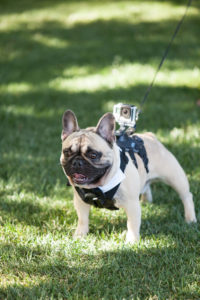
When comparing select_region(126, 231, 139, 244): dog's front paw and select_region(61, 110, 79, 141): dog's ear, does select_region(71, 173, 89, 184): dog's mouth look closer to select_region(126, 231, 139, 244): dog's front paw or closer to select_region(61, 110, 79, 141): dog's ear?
select_region(61, 110, 79, 141): dog's ear

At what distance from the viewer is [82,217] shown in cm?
362

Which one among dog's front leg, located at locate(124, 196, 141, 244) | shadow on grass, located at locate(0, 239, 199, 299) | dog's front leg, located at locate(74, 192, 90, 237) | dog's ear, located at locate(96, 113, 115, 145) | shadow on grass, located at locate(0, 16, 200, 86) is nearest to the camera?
shadow on grass, located at locate(0, 239, 199, 299)

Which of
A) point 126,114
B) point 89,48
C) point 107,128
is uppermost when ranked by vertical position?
point 89,48

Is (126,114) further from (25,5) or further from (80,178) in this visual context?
(25,5)

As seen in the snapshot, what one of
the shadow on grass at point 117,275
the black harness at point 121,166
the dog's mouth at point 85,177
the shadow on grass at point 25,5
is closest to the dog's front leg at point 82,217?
the black harness at point 121,166

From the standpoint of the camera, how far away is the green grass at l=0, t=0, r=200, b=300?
3.03 m

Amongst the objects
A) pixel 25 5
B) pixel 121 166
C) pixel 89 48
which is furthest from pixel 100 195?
pixel 25 5

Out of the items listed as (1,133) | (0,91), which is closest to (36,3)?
(0,91)

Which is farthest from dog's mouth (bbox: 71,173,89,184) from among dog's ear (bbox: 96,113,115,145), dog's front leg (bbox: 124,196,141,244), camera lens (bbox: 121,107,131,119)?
camera lens (bbox: 121,107,131,119)

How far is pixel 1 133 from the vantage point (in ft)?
21.7

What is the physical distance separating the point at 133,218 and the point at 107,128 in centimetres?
76

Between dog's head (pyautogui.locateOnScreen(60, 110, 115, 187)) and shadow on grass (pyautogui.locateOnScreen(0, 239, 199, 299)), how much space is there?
Answer: 0.61m

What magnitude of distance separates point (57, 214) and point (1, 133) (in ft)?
9.44

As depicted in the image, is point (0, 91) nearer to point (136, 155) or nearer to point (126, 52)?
point (126, 52)
